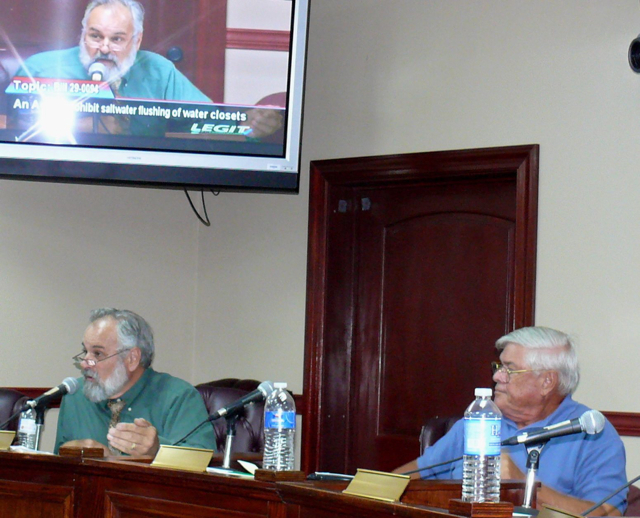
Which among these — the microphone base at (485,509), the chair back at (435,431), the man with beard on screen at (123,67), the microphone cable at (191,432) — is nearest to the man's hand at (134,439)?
the microphone cable at (191,432)

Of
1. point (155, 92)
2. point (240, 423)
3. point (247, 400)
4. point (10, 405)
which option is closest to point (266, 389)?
point (247, 400)

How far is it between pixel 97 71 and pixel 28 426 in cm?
154

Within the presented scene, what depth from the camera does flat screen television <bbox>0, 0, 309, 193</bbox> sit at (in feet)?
12.9

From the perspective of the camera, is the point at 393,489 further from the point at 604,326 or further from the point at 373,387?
the point at 373,387

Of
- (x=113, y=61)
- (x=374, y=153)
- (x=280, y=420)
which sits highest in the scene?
(x=113, y=61)

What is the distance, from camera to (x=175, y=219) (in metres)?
4.89

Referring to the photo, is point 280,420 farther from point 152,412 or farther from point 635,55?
point 635,55

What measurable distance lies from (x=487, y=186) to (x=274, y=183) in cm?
90

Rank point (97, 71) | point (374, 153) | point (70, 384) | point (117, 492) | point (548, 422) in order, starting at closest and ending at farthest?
point (117, 492) < point (548, 422) < point (70, 384) < point (97, 71) < point (374, 153)

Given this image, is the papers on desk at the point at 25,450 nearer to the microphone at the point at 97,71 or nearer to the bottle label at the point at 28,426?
the bottle label at the point at 28,426

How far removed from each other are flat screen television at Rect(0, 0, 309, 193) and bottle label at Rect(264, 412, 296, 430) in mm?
1612

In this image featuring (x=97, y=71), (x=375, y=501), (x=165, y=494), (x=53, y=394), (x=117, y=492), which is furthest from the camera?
(x=97, y=71)

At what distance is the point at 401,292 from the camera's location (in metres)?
4.38

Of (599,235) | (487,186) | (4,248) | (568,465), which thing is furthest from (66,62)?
(568,465)
